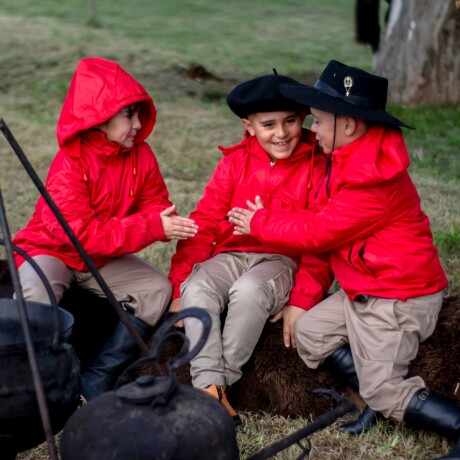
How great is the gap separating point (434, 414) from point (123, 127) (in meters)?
1.90

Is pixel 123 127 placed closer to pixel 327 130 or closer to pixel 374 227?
pixel 327 130

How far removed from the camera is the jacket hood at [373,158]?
362 cm

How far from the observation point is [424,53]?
9.53 meters

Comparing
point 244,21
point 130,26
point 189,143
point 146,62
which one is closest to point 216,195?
point 189,143

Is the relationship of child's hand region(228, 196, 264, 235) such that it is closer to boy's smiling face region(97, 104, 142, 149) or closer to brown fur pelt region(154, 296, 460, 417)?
brown fur pelt region(154, 296, 460, 417)

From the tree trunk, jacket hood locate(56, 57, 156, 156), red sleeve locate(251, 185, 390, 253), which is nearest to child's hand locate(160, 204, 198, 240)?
red sleeve locate(251, 185, 390, 253)

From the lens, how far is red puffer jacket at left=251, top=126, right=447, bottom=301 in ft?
12.1

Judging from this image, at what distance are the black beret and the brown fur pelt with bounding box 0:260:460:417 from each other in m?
0.99

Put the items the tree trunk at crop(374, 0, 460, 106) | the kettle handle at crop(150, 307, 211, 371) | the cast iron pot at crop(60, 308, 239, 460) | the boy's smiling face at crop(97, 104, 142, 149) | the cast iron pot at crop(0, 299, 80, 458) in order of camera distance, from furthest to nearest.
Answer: the tree trunk at crop(374, 0, 460, 106)
the boy's smiling face at crop(97, 104, 142, 149)
the cast iron pot at crop(0, 299, 80, 458)
the kettle handle at crop(150, 307, 211, 371)
the cast iron pot at crop(60, 308, 239, 460)

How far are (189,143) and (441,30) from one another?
2.97 m

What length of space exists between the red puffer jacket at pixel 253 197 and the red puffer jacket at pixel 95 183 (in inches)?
10.1

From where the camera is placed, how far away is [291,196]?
13.4 ft

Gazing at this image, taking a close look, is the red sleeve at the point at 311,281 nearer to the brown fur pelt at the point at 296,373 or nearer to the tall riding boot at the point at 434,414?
the brown fur pelt at the point at 296,373

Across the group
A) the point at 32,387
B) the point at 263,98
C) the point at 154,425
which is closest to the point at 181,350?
the point at 154,425
